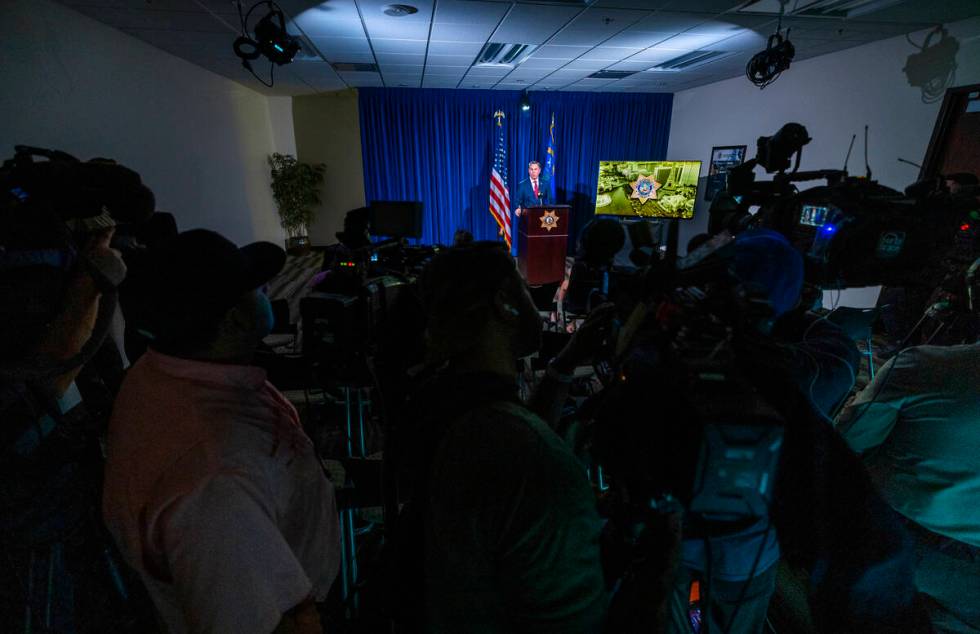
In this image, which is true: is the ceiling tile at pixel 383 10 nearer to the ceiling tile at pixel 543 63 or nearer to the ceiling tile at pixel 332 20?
the ceiling tile at pixel 332 20

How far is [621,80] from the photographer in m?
5.98

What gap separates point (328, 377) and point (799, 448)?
59.2 inches

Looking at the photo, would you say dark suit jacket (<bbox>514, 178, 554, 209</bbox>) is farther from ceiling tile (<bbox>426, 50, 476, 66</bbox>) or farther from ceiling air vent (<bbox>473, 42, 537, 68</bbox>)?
ceiling tile (<bbox>426, 50, 476, 66</bbox>)

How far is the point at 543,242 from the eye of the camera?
6148 mm

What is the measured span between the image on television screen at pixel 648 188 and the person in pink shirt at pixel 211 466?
640 cm

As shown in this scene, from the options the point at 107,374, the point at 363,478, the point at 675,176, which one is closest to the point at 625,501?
the point at 363,478

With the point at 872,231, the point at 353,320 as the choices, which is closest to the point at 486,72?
the point at 353,320

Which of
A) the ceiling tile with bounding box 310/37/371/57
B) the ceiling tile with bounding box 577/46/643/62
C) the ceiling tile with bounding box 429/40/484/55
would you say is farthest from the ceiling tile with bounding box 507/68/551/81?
the ceiling tile with bounding box 310/37/371/57

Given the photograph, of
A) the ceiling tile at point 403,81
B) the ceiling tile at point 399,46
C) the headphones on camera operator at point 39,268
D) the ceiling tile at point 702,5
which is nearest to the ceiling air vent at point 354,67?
the ceiling tile at point 403,81

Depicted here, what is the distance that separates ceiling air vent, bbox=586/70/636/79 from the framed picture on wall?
1.87 meters

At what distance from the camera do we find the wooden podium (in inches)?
237

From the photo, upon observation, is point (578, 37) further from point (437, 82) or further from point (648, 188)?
point (648, 188)

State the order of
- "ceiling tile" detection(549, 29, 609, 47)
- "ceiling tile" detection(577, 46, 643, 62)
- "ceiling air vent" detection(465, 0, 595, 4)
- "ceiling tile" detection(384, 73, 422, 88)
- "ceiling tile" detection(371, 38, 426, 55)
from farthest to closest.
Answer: "ceiling tile" detection(384, 73, 422, 88) < "ceiling tile" detection(577, 46, 643, 62) < "ceiling tile" detection(371, 38, 426, 55) < "ceiling tile" detection(549, 29, 609, 47) < "ceiling air vent" detection(465, 0, 595, 4)

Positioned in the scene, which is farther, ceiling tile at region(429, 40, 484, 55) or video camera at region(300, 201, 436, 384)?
ceiling tile at region(429, 40, 484, 55)
